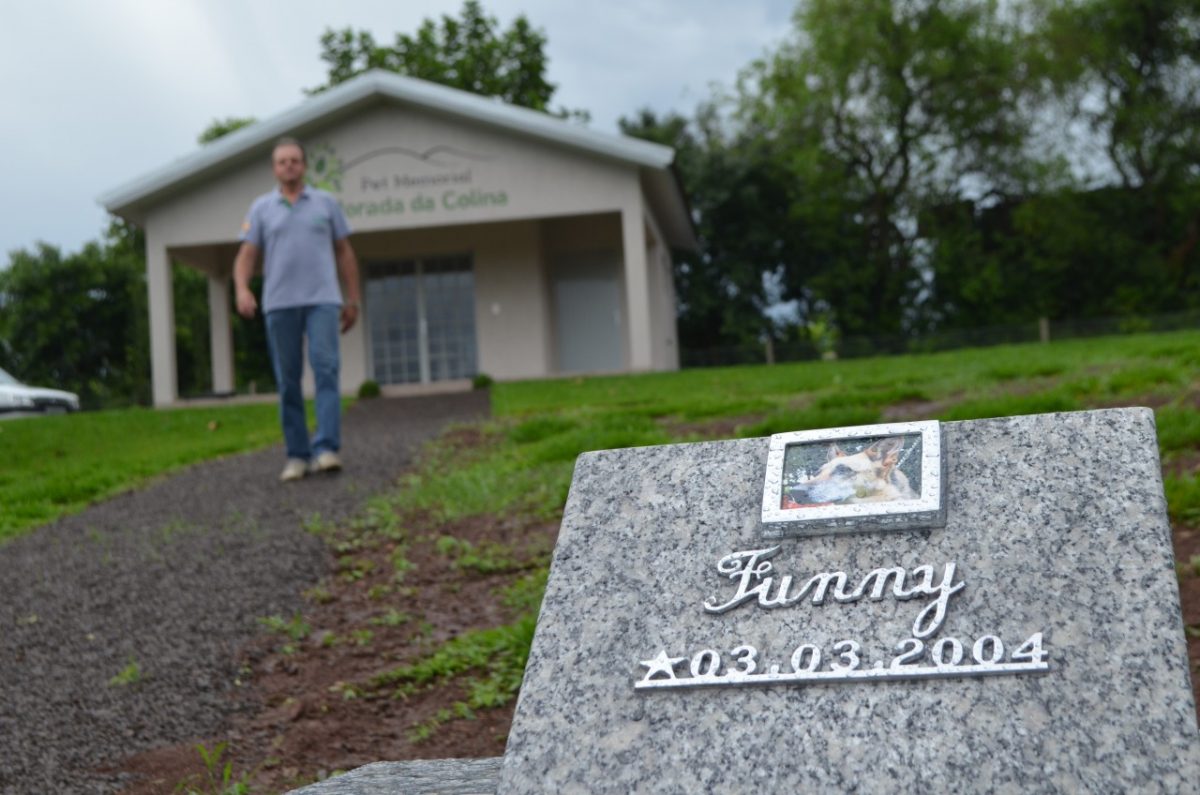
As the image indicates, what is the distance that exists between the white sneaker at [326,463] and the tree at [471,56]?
2716cm

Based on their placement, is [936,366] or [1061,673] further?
[936,366]

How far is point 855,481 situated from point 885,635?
360 mm

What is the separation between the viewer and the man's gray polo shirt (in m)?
7.06

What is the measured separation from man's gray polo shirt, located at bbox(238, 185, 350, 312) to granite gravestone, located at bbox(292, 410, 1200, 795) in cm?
493

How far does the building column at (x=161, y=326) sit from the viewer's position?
62.5ft

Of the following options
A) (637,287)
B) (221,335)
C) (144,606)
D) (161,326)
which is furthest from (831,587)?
(221,335)

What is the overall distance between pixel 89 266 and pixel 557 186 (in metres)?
18.7

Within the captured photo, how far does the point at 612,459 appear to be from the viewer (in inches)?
102

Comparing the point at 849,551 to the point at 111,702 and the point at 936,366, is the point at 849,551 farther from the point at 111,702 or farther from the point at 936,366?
the point at 936,366

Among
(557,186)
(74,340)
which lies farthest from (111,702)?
(74,340)

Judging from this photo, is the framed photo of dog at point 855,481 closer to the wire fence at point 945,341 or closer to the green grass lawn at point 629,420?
the green grass lawn at point 629,420

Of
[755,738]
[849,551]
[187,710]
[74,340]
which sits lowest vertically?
[187,710]

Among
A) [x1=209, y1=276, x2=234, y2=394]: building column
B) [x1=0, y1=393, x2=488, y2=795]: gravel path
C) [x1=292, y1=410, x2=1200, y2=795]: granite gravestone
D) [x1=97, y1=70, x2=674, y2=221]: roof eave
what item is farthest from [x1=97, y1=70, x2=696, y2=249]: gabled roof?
[x1=292, y1=410, x2=1200, y2=795]: granite gravestone

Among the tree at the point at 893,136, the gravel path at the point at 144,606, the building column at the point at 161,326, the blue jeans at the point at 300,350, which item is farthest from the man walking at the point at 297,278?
the tree at the point at 893,136
